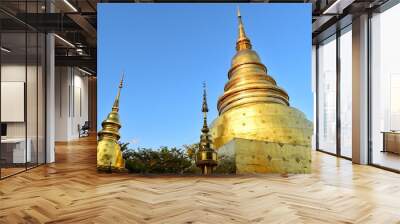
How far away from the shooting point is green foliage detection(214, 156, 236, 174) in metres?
7.11

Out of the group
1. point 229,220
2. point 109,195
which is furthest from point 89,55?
point 229,220

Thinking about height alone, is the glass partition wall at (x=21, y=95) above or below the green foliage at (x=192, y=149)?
above

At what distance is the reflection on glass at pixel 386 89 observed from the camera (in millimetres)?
7379

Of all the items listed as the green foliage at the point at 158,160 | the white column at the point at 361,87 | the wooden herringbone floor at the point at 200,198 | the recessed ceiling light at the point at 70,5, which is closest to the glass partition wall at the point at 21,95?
the wooden herringbone floor at the point at 200,198

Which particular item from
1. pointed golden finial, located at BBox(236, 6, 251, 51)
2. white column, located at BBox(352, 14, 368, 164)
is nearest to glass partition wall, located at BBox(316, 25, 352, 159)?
white column, located at BBox(352, 14, 368, 164)

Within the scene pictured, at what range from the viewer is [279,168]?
715 cm

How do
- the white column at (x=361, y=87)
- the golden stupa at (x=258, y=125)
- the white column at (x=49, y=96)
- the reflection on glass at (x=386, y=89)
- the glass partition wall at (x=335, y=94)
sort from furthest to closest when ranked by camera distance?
the glass partition wall at (x=335, y=94) → the white column at (x=49, y=96) → the white column at (x=361, y=87) → the reflection on glass at (x=386, y=89) → the golden stupa at (x=258, y=125)

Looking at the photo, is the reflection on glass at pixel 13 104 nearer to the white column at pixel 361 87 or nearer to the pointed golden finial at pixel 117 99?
the pointed golden finial at pixel 117 99

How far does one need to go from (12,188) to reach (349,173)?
18.2 ft

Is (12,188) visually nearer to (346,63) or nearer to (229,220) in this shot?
(229,220)

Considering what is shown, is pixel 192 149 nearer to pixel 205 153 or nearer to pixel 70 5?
pixel 205 153

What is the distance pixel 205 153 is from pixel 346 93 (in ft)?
14.2

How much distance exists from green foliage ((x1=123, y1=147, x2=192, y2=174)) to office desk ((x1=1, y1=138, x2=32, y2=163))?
193 centimetres

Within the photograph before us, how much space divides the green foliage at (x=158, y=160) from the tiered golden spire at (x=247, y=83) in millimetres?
1108
